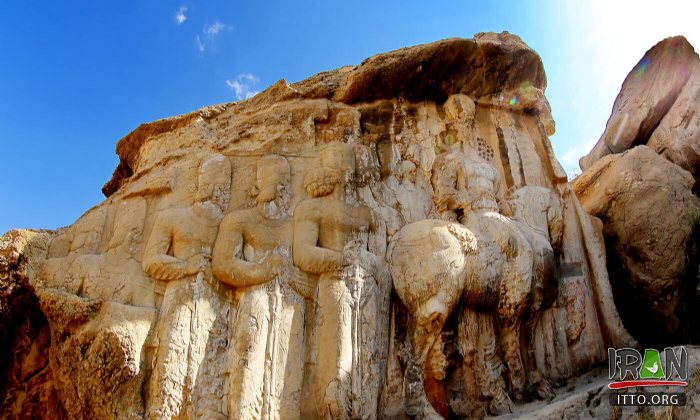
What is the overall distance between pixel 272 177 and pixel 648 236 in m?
5.29

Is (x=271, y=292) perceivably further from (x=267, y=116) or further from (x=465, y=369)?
(x=267, y=116)

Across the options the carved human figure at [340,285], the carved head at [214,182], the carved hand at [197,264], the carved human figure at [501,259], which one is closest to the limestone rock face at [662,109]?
the carved human figure at [501,259]

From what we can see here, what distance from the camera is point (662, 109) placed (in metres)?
10.9

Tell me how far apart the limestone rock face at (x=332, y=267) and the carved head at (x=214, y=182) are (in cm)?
3

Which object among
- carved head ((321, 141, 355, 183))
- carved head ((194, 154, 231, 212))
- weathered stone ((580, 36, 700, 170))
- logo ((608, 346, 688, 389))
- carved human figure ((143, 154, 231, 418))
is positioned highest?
weathered stone ((580, 36, 700, 170))

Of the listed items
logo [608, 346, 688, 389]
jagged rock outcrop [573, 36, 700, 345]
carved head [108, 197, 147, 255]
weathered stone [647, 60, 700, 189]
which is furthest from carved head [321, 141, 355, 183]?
weathered stone [647, 60, 700, 189]

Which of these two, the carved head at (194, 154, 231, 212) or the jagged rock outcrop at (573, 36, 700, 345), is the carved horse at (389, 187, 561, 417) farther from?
the carved head at (194, 154, 231, 212)

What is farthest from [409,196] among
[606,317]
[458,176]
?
[606,317]

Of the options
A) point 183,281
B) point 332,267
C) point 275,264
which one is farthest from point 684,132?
point 183,281

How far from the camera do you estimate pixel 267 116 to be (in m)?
7.73

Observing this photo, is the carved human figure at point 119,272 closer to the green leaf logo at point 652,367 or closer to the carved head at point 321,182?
the carved head at point 321,182

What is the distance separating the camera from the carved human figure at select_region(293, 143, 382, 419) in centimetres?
557

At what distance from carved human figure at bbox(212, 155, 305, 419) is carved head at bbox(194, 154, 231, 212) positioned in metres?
0.34

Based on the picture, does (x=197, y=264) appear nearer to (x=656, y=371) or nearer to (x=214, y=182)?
(x=214, y=182)
